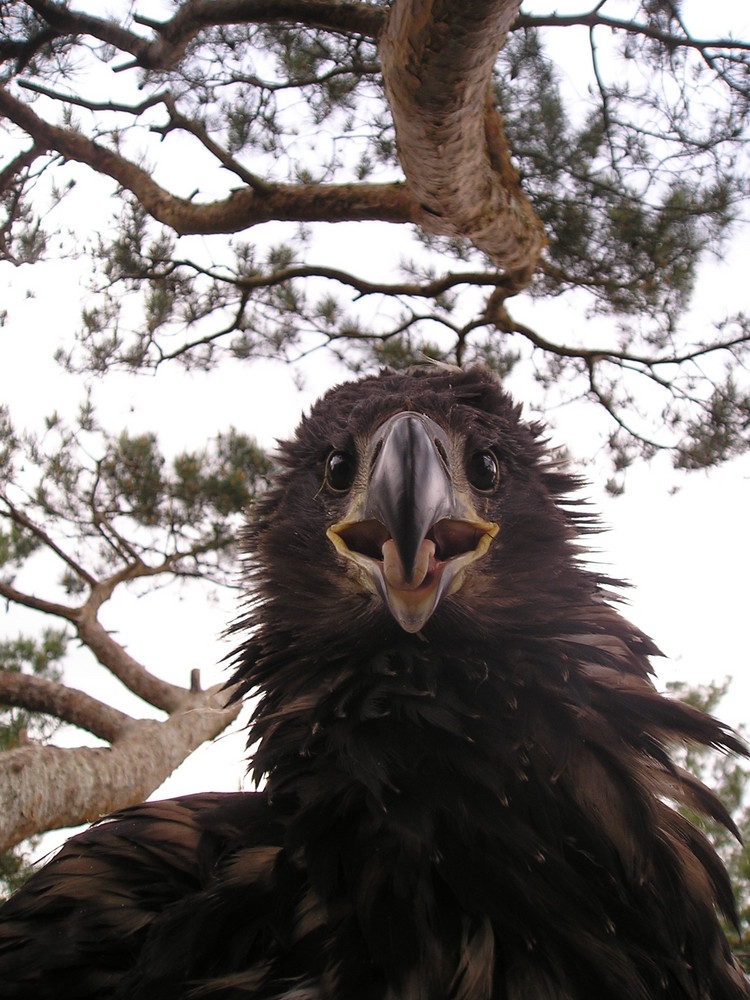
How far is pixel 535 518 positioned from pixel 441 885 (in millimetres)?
789

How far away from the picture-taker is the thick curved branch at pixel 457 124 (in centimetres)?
233

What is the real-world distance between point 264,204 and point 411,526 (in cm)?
391

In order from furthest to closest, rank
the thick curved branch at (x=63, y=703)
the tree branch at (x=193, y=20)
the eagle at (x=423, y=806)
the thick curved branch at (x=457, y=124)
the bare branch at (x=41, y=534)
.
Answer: the bare branch at (x=41, y=534) < the thick curved branch at (x=63, y=703) < the tree branch at (x=193, y=20) < the thick curved branch at (x=457, y=124) < the eagle at (x=423, y=806)

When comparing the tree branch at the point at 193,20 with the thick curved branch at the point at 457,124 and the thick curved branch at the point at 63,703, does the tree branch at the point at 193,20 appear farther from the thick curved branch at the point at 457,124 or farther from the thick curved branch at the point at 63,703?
the thick curved branch at the point at 63,703

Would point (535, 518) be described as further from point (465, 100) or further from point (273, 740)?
point (465, 100)

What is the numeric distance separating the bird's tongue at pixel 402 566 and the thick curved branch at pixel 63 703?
13.1ft

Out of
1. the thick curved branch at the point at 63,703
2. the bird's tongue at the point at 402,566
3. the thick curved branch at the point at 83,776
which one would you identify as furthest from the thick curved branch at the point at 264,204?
the bird's tongue at the point at 402,566

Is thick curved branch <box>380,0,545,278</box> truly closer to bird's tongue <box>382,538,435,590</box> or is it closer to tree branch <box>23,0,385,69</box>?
tree branch <box>23,0,385,69</box>

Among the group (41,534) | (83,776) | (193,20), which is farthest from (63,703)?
(193,20)

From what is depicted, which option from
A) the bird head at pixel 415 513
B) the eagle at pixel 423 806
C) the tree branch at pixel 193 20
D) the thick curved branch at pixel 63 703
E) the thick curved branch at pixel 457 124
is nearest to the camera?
the eagle at pixel 423 806

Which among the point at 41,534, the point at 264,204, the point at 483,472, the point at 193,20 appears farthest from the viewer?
the point at 41,534

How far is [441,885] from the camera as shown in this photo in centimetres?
121

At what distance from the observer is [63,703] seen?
4.72m

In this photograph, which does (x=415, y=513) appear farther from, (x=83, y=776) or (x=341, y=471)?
(x=83, y=776)
